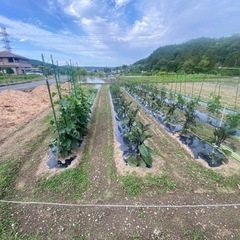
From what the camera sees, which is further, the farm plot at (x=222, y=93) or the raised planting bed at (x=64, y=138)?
the farm plot at (x=222, y=93)

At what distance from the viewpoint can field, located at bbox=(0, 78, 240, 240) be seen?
2.45 meters

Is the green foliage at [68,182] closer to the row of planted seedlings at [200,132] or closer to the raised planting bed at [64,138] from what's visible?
the raised planting bed at [64,138]

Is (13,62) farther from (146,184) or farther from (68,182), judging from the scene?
(146,184)

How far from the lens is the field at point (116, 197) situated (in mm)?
2451

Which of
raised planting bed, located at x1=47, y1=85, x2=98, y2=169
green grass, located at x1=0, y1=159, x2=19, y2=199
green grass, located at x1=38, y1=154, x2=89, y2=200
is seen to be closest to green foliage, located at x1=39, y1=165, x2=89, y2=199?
green grass, located at x1=38, y1=154, x2=89, y2=200

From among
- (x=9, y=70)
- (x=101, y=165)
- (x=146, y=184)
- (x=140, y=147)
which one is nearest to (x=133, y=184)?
(x=146, y=184)

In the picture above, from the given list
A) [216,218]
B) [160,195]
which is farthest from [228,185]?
[160,195]

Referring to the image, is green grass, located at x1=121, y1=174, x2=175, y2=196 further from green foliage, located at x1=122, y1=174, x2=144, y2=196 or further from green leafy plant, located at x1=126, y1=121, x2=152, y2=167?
green leafy plant, located at x1=126, y1=121, x2=152, y2=167

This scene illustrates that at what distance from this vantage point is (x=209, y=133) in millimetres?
5883

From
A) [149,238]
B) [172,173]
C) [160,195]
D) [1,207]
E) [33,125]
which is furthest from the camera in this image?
[33,125]

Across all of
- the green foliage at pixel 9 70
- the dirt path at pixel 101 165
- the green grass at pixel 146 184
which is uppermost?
the green grass at pixel 146 184

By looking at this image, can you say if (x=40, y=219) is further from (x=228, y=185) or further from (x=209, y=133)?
(x=209, y=133)

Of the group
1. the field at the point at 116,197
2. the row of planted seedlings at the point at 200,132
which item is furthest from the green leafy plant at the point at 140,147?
the row of planted seedlings at the point at 200,132

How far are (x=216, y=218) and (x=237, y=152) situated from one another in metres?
2.58
